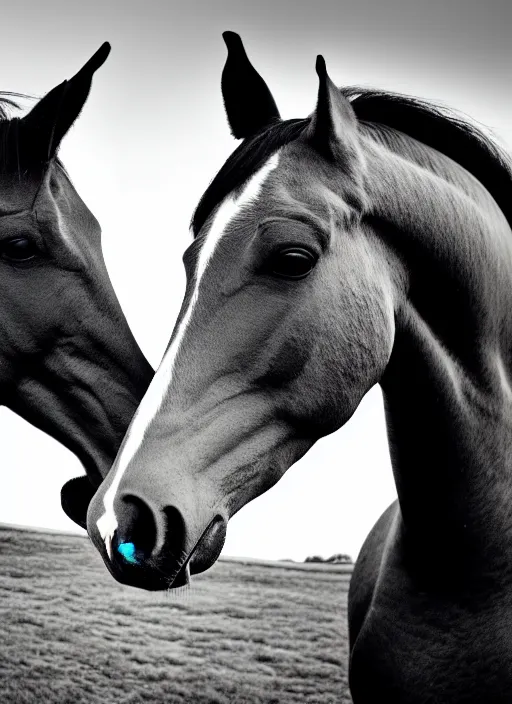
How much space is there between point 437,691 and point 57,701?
353cm

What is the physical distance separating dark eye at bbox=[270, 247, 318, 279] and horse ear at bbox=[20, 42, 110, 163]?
3.99 ft

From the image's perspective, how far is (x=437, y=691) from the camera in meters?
1.77

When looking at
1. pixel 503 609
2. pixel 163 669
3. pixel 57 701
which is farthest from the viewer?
pixel 163 669

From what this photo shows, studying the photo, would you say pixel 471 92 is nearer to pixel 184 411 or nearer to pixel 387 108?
pixel 387 108

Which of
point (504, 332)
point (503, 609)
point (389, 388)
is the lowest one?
point (503, 609)

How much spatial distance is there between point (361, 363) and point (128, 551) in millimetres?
595

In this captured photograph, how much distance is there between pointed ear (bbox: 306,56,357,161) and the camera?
166cm

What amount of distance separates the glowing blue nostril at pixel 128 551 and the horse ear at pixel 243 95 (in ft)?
3.58

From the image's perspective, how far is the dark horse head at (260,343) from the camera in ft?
4.72

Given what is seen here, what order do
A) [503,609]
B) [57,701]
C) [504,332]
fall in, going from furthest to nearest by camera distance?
[57,701] < [504,332] < [503,609]

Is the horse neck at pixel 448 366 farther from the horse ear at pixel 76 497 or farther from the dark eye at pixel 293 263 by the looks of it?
the horse ear at pixel 76 497

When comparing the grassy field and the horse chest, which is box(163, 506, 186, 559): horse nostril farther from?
the grassy field

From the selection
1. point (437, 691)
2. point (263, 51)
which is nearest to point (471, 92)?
point (263, 51)

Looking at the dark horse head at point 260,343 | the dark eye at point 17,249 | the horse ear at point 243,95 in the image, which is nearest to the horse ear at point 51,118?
the dark eye at point 17,249
